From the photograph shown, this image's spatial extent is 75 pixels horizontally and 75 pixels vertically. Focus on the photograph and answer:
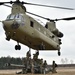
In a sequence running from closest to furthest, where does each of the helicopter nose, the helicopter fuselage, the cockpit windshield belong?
the helicopter nose → the helicopter fuselage → the cockpit windshield

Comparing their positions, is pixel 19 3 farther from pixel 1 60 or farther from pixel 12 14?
pixel 1 60

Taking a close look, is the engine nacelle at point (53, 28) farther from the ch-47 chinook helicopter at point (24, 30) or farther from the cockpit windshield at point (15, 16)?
the cockpit windshield at point (15, 16)

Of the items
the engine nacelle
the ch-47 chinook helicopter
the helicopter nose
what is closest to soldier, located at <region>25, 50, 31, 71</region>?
the ch-47 chinook helicopter

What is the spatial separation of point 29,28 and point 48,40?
187 inches

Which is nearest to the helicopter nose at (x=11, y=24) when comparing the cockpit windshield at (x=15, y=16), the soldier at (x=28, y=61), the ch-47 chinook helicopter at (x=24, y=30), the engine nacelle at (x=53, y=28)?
the ch-47 chinook helicopter at (x=24, y=30)

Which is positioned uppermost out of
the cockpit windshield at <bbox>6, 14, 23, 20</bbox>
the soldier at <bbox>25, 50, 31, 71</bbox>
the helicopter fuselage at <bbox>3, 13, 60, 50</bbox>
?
the cockpit windshield at <bbox>6, 14, 23, 20</bbox>

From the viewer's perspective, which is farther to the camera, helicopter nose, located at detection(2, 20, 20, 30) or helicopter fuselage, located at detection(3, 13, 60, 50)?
helicopter fuselage, located at detection(3, 13, 60, 50)

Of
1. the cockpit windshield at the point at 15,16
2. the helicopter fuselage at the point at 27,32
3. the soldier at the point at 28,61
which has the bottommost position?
the soldier at the point at 28,61

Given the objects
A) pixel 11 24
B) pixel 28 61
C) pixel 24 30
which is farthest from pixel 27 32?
pixel 28 61

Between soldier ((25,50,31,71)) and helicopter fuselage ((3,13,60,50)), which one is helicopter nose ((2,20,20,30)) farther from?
soldier ((25,50,31,71))

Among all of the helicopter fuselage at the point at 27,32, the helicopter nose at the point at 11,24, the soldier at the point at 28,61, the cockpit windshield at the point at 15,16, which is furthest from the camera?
the soldier at the point at 28,61

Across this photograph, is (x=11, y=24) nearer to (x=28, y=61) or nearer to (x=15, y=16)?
(x=15, y=16)

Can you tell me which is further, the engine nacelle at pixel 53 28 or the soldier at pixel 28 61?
the engine nacelle at pixel 53 28

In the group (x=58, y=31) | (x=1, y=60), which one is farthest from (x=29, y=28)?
(x=1, y=60)
